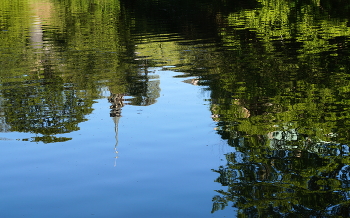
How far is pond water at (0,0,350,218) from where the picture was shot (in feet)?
24.5

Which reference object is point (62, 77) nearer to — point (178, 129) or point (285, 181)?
point (178, 129)

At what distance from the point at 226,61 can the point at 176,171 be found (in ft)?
32.0

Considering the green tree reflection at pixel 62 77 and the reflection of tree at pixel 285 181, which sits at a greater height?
the green tree reflection at pixel 62 77

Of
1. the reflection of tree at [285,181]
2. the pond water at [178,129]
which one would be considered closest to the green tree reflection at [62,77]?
the pond water at [178,129]

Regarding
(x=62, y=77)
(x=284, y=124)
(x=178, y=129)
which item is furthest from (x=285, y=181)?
(x=62, y=77)

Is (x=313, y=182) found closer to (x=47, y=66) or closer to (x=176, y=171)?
(x=176, y=171)

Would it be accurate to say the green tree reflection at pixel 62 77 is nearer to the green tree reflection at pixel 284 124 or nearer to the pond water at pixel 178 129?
the pond water at pixel 178 129

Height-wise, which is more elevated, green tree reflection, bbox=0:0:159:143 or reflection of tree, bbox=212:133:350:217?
green tree reflection, bbox=0:0:159:143

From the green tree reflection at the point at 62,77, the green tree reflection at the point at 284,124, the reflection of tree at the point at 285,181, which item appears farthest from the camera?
the green tree reflection at the point at 62,77

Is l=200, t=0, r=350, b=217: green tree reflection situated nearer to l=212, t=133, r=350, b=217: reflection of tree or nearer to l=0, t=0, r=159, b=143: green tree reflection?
l=212, t=133, r=350, b=217: reflection of tree

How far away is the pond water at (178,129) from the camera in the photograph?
24.5 ft

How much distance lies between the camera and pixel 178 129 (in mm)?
10594

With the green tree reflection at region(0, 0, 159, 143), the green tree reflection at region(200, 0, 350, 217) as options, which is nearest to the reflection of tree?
the green tree reflection at region(200, 0, 350, 217)

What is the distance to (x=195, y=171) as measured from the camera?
8.42 m
